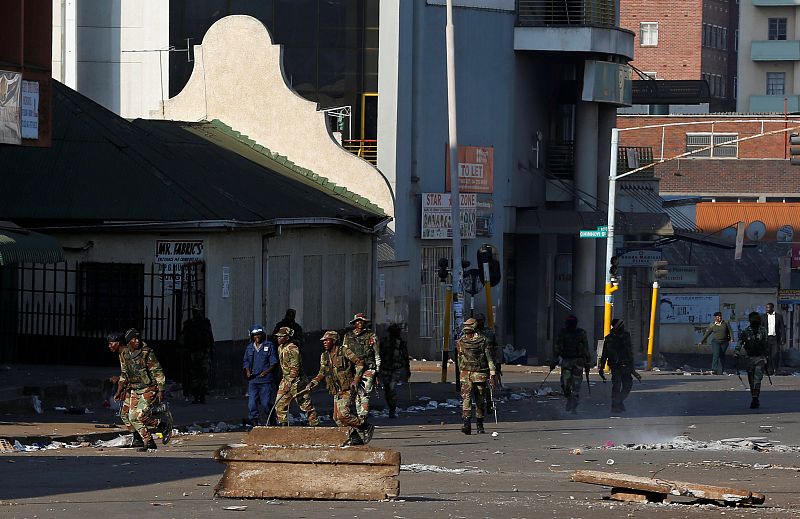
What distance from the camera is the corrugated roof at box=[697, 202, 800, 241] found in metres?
74.4

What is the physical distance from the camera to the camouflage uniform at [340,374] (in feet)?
67.0

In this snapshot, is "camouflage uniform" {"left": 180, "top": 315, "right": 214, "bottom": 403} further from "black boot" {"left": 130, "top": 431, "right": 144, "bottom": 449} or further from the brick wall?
the brick wall

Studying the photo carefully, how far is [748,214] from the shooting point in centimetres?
7588

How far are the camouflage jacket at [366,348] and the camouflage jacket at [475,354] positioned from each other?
183 centimetres

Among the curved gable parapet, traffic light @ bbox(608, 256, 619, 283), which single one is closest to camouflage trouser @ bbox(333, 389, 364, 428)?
the curved gable parapet

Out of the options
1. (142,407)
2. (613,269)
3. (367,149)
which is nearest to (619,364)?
(142,407)

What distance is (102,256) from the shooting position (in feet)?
93.6

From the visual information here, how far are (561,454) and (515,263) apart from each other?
2925 centimetres

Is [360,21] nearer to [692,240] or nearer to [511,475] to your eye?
[692,240]

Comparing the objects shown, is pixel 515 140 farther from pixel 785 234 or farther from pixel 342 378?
pixel 785 234

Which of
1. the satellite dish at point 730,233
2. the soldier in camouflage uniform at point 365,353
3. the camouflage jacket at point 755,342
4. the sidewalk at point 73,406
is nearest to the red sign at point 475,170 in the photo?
the sidewalk at point 73,406

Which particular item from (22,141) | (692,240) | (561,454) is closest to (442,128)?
(692,240)

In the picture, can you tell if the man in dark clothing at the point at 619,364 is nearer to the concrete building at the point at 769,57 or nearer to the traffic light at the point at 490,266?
the traffic light at the point at 490,266

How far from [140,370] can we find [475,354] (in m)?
5.44
